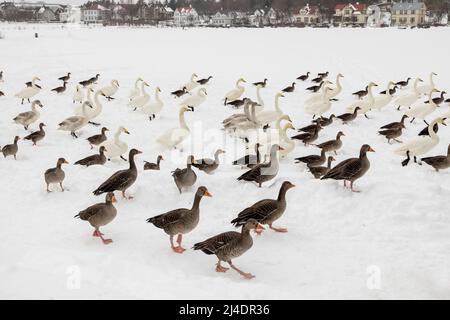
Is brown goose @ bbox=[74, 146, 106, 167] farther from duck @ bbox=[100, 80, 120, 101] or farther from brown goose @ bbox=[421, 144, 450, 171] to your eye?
duck @ bbox=[100, 80, 120, 101]

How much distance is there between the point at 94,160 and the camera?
1090 centimetres

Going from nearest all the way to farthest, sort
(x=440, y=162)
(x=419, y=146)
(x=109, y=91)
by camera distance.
A: (x=440, y=162) → (x=419, y=146) → (x=109, y=91)

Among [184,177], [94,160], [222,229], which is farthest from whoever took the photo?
[94,160]

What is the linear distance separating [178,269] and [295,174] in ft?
14.5

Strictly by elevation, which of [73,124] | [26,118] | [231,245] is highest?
[26,118]

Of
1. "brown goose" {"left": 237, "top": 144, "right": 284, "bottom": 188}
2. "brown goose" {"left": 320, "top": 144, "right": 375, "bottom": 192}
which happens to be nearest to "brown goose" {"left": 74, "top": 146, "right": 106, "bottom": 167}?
"brown goose" {"left": 237, "top": 144, "right": 284, "bottom": 188}

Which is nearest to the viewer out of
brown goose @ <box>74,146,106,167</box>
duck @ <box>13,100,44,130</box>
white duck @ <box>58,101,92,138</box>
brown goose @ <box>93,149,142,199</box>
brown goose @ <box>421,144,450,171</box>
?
→ brown goose @ <box>93,149,142,199</box>

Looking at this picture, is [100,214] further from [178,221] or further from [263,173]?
[263,173]

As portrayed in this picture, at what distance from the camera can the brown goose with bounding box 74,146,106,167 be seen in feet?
35.6

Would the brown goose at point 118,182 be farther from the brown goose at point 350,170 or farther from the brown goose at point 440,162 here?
the brown goose at point 440,162

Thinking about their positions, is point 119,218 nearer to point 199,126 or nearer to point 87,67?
point 199,126

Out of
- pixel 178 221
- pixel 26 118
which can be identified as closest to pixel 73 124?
pixel 26 118

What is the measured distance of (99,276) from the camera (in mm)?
6094
